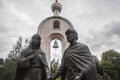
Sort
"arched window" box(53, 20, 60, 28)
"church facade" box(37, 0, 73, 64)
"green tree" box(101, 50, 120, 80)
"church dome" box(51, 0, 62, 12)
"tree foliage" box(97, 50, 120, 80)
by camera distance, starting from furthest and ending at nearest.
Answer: "green tree" box(101, 50, 120, 80)
"tree foliage" box(97, 50, 120, 80)
"church dome" box(51, 0, 62, 12)
"arched window" box(53, 20, 60, 28)
"church facade" box(37, 0, 73, 64)

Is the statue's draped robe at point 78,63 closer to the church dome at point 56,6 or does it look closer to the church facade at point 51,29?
the church facade at point 51,29

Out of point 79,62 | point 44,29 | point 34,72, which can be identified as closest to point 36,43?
point 34,72

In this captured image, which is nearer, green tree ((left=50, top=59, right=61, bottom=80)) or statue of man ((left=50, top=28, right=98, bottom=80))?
statue of man ((left=50, top=28, right=98, bottom=80))

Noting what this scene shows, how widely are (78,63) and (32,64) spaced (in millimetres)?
1413

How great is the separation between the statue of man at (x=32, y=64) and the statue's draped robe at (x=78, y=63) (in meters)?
0.55

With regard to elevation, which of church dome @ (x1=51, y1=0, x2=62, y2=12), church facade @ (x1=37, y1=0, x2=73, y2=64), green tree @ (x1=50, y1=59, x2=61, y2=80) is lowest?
green tree @ (x1=50, y1=59, x2=61, y2=80)

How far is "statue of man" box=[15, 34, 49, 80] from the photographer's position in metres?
7.06

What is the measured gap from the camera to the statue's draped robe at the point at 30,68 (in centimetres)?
704

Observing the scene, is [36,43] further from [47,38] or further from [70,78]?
[47,38]

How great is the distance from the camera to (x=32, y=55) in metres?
7.20

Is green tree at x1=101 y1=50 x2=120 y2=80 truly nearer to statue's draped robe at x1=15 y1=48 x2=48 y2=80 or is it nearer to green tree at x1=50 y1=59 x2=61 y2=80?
green tree at x1=50 y1=59 x2=61 y2=80

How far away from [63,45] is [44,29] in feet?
9.21

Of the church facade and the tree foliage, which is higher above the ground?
the church facade

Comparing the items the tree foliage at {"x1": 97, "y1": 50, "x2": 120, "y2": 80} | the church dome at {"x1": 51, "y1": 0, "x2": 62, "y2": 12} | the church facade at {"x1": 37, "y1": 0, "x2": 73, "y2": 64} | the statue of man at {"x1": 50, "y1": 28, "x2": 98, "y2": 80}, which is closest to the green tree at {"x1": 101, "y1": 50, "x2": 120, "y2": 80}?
the tree foliage at {"x1": 97, "y1": 50, "x2": 120, "y2": 80}
